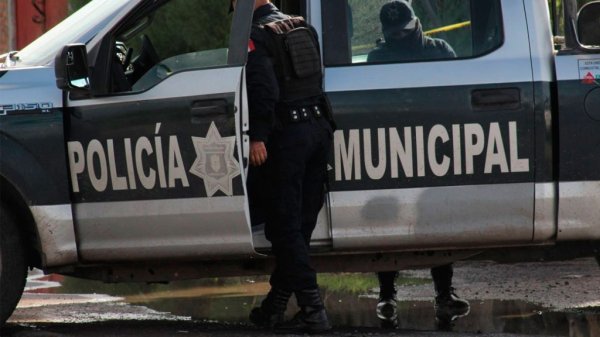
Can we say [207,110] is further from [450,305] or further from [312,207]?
[450,305]

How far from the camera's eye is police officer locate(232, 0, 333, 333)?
5438 mm

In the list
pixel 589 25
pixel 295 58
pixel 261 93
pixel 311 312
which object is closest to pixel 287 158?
pixel 261 93

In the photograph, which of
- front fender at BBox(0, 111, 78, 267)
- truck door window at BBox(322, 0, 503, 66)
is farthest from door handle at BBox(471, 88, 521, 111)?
front fender at BBox(0, 111, 78, 267)

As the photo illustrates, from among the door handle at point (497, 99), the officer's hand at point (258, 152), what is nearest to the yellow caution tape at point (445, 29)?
the door handle at point (497, 99)

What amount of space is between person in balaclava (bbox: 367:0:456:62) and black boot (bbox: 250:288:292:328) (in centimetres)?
126

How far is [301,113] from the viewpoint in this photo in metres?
5.54

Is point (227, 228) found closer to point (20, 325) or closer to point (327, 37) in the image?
point (327, 37)

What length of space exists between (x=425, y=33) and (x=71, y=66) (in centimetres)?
164

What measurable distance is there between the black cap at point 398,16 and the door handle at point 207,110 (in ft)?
2.82

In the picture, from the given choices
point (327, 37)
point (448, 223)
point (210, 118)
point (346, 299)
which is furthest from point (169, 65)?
point (346, 299)

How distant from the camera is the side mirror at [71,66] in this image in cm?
536

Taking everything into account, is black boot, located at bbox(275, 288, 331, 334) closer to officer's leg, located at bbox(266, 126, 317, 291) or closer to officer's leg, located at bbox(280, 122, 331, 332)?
officer's leg, located at bbox(280, 122, 331, 332)

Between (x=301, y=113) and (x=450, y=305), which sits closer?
(x=301, y=113)

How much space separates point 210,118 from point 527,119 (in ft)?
4.75
